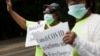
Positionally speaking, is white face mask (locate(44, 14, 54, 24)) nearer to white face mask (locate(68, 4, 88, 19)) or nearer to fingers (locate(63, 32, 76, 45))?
white face mask (locate(68, 4, 88, 19))

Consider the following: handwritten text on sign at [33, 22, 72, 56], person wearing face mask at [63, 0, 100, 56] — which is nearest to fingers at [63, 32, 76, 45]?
person wearing face mask at [63, 0, 100, 56]

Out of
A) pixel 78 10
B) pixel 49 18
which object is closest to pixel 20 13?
pixel 49 18

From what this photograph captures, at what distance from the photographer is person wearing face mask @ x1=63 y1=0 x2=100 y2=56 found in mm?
3838

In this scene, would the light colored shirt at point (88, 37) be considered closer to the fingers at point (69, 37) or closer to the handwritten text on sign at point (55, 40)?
the fingers at point (69, 37)

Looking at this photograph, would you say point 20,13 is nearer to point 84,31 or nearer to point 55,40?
point 55,40

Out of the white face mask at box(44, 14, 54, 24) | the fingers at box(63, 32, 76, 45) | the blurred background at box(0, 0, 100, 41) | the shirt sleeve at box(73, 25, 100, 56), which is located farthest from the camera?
the blurred background at box(0, 0, 100, 41)

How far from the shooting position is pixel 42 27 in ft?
19.2

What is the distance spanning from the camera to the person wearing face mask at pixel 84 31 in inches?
151

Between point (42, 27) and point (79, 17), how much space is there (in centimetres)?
Answer: 153

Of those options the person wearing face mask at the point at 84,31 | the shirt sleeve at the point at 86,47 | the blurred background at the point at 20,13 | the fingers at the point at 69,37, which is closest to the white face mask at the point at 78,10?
the person wearing face mask at the point at 84,31

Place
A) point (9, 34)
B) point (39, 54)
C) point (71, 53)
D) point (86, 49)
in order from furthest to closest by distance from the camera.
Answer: point (9, 34) → point (39, 54) → point (71, 53) → point (86, 49)

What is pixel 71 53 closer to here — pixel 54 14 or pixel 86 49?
pixel 86 49

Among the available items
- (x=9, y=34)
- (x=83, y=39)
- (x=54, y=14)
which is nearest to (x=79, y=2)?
(x=83, y=39)

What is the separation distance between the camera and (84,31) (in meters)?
4.24
